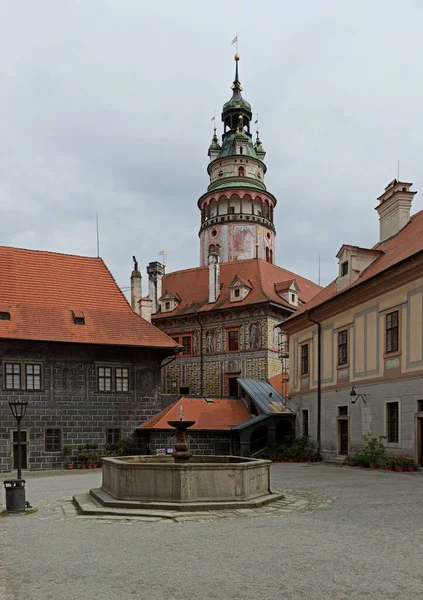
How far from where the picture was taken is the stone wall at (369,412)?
20281 millimetres

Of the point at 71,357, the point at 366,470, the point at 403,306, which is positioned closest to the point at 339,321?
the point at 403,306

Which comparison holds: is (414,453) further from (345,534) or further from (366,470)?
(345,534)

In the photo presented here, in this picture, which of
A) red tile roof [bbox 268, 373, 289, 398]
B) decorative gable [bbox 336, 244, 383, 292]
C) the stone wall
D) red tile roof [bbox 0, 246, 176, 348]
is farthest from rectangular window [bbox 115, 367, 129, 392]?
decorative gable [bbox 336, 244, 383, 292]

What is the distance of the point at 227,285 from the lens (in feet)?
142

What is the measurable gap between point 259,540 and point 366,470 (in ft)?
43.6

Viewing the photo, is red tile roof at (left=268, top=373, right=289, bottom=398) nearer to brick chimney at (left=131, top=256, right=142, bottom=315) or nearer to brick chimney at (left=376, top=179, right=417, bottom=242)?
brick chimney at (left=131, top=256, right=142, bottom=315)

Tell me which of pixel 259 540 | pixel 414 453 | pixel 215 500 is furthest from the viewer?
pixel 414 453

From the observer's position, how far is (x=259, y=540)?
8977 millimetres

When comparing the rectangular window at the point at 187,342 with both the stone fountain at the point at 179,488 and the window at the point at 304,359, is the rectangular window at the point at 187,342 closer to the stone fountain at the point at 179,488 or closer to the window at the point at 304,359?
the window at the point at 304,359

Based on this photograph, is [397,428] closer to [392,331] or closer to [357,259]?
[392,331]

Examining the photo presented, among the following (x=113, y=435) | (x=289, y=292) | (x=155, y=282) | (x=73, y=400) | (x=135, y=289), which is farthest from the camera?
(x=155, y=282)

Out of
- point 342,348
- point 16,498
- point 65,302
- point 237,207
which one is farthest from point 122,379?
point 237,207

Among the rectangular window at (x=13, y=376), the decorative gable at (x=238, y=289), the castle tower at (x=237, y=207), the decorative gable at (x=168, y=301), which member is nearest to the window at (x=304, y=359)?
the decorative gable at (x=238, y=289)

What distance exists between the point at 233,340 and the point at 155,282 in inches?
341
